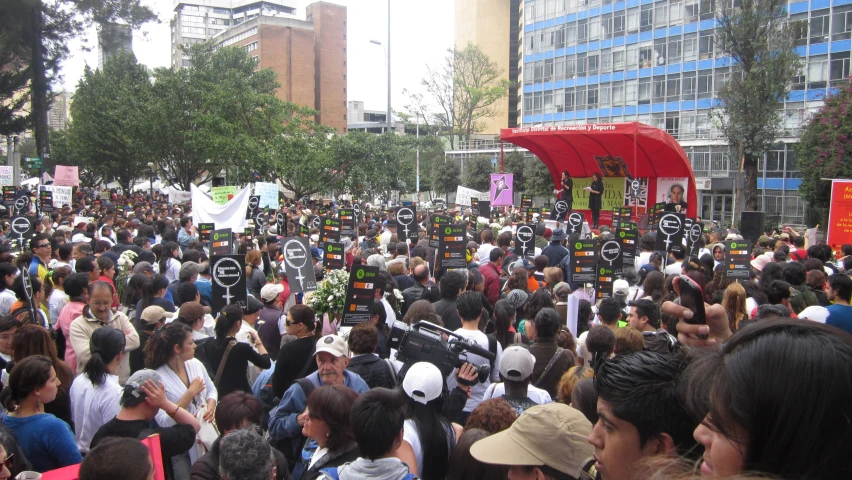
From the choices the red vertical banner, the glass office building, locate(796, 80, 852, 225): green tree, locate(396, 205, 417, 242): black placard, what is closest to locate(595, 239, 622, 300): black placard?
locate(396, 205, 417, 242): black placard

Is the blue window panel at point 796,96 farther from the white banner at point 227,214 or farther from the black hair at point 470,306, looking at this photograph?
the black hair at point 470,306

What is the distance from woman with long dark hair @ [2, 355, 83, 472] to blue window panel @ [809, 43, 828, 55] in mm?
45984

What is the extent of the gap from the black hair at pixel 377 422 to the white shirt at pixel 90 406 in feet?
6.82

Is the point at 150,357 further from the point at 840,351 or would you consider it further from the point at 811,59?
the point at 811,59

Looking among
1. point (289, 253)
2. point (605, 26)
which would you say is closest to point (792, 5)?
point (605, 26)

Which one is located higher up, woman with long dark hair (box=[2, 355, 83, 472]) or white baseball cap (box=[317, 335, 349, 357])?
white baseball cap (box=[317, 335, 349, 357])

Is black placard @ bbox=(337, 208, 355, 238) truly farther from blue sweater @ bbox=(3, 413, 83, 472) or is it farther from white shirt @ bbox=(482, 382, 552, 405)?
blue sweater @ bbox=(3, 413, 83, 472)

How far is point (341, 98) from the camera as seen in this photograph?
9062cm

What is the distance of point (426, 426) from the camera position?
12.6ft

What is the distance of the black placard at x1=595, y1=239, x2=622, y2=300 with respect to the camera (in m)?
8.98

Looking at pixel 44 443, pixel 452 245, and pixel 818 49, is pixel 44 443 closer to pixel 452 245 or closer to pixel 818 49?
pixel 452 245

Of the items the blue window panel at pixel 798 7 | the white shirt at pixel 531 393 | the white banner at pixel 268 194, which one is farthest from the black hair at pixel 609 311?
the blue window panel at pixel 798 7

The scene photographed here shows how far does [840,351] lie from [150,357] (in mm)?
4475

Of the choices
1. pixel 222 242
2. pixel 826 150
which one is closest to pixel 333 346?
pixel 222 242
